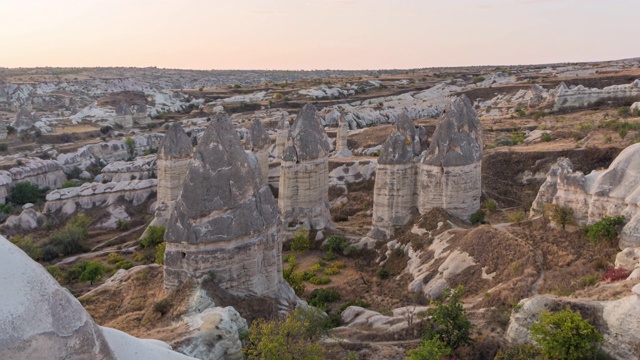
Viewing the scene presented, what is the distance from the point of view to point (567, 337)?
1211 centimetres

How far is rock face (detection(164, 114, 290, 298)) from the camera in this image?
17141mm

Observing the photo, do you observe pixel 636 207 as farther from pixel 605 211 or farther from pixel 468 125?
pixel 468 125

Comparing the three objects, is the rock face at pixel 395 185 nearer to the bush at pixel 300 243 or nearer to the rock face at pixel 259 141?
the bush at pixel 300 243

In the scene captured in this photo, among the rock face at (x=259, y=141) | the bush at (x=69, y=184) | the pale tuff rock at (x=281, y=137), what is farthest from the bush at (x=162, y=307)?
the bush at (x=69, y=184)

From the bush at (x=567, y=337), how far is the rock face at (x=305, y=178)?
18201 mm

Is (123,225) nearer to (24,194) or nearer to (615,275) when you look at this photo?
(24,194)

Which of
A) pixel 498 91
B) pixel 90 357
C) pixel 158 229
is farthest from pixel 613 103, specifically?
pixel 90 357

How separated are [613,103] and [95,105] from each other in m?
66.2

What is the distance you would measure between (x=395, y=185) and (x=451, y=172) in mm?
2884

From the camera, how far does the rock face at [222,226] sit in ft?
56.2

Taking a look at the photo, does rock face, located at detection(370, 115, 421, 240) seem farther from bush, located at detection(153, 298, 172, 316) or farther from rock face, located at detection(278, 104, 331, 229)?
bush, located at detection(153, 298, 172, 316)

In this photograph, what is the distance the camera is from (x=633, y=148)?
65.8ft

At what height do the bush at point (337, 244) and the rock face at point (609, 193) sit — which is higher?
the rock face at point (609, 193)

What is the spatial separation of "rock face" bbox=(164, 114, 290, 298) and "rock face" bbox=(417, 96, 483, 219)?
32.7ft
